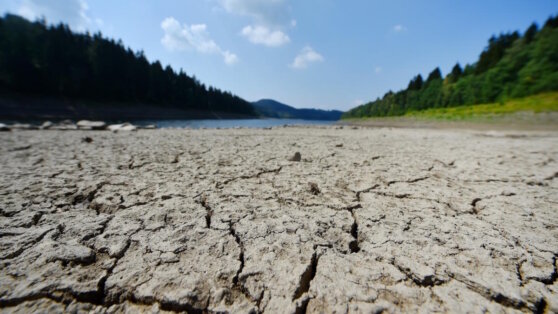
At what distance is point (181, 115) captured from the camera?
106 feet

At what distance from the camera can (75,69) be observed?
89.9 ft

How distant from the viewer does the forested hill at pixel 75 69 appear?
2341 centimetres

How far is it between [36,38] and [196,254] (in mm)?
43621

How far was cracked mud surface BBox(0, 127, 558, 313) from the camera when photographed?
822mm

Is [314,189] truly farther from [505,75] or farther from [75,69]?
[75,69]

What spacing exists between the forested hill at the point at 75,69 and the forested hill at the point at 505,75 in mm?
40392

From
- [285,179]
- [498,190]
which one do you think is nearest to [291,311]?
[285,179]

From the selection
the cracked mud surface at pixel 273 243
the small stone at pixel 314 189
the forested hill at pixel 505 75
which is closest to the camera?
the cracked mud surface at pixel 273 243

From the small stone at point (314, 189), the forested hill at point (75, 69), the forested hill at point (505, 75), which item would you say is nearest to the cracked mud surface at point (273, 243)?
the small stone at point (314, 189)

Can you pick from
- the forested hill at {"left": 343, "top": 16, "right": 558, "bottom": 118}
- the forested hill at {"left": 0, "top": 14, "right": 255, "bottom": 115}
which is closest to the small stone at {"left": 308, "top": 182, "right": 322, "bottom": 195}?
the forested hill at {"left": 343, "top": 16, "right": 558, "bottom": 118}

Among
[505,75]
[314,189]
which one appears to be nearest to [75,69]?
[314,189]

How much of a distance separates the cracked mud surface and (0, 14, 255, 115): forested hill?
105ft

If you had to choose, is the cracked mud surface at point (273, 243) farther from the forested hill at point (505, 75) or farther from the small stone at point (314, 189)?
the forested hill at point (505, 75)

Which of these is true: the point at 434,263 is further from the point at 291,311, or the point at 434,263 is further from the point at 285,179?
the point at 285,179
